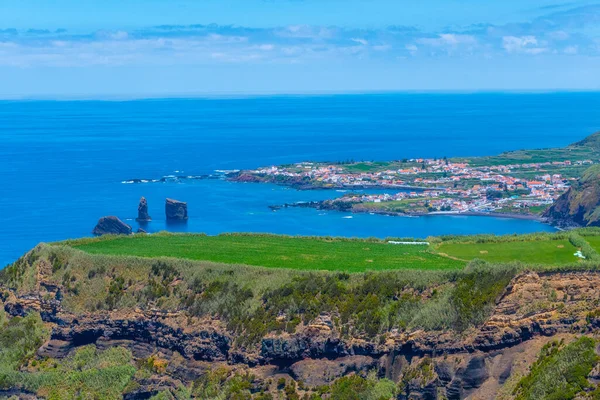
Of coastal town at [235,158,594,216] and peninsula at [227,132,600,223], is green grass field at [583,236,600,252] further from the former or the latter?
coastal town at [235,158,594,216]

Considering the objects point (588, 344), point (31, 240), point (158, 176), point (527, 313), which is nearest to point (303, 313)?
point (527, 313)

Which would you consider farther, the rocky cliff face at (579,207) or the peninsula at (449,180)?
the peninsula at (449,180)

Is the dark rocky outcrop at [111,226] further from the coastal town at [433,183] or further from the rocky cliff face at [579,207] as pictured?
the rocky cliff face at [579,207]

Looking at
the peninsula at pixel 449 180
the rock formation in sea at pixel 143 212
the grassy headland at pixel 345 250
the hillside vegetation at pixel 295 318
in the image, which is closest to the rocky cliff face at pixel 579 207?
the peninsula at pixel 449 180

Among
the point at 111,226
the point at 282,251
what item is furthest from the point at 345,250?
the point at 111,226

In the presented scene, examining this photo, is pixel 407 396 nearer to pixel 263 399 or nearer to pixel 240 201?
pixel 263 399
